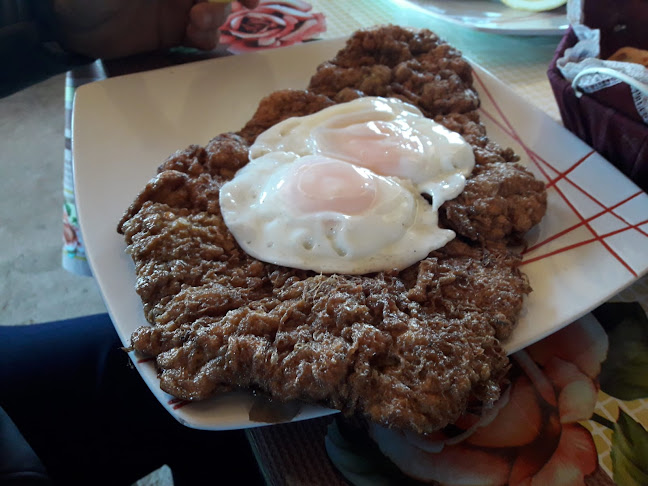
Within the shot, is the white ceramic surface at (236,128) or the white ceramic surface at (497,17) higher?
the white ceramic surface at (497,17)

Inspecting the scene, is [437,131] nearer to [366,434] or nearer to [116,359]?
[366,434]

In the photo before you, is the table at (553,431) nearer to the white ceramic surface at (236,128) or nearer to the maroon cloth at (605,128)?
the white ceramic surface at (236,128)

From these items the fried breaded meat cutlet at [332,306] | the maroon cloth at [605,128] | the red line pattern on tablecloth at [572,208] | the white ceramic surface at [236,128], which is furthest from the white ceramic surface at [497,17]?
the fried breaded meat cutlet at [332,306]

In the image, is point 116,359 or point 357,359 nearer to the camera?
point 357,359

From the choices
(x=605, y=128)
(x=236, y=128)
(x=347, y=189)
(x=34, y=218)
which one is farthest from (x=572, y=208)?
(x=34, y=218)

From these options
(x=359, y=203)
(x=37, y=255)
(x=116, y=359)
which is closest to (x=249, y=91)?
(x=359, y=203)

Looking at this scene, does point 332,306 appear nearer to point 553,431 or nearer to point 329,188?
point 329,188
